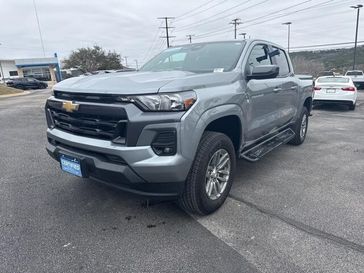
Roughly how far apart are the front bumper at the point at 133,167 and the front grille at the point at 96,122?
0.24 ft

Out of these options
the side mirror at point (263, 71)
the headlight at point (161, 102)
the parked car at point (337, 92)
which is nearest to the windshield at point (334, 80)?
the parked car at point (337, 92)

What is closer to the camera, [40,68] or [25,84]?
[25,84]

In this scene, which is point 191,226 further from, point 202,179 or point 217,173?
point 217,173

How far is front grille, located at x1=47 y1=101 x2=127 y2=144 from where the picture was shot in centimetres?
267

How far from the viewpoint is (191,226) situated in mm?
3090

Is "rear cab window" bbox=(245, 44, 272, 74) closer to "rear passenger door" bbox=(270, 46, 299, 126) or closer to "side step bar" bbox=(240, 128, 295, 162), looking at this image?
"rear passenger door" bbox=(270, 46, 299, 126)

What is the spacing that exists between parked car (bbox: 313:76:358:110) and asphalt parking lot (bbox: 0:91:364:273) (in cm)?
788

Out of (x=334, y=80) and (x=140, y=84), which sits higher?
(x=140, y=84)

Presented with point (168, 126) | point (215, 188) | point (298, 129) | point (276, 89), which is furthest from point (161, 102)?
point (298, 129)

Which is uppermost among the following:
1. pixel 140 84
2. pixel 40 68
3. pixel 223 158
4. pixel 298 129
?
pixel 40 68

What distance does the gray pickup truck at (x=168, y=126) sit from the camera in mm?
2615

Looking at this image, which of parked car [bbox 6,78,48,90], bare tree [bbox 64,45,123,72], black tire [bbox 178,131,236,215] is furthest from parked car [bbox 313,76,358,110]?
bare tree [bbox 64,45,123,72]

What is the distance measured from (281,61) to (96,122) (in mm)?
3691

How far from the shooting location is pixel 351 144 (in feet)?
20.6
